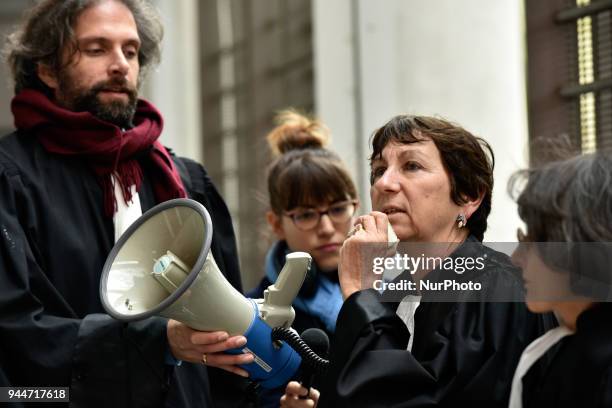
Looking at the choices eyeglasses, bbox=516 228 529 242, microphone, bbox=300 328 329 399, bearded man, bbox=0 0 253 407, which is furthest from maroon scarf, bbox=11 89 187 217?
eyeglasses, bbox=516 228 529 242

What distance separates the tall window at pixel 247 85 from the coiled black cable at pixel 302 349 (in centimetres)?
363

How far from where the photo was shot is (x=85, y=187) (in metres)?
3.31

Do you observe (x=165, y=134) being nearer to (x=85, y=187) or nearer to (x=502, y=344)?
(x=85, y=187)

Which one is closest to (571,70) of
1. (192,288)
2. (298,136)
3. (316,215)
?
(298,136)

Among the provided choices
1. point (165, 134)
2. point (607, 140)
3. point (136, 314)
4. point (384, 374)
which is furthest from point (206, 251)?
point (165, 134)

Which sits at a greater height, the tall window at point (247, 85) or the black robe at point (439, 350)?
the tall window at point (247, 85)

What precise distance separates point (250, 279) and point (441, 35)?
2668mm

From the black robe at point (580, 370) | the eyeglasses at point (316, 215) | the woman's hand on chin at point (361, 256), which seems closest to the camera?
the black robe at point (580, 370)

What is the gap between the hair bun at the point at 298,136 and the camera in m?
4.19

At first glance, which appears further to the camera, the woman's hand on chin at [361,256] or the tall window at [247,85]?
the tall window at [247,85]

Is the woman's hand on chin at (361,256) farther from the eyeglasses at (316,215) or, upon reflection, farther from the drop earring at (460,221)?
the eyeglasses at (316,215)

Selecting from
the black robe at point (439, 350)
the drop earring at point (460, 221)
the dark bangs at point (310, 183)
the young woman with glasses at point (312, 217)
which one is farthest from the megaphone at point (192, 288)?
the dark bangs at point (310, 183)

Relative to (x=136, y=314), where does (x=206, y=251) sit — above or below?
above

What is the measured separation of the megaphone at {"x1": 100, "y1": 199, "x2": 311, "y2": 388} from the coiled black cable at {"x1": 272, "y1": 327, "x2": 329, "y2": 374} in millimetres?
26
